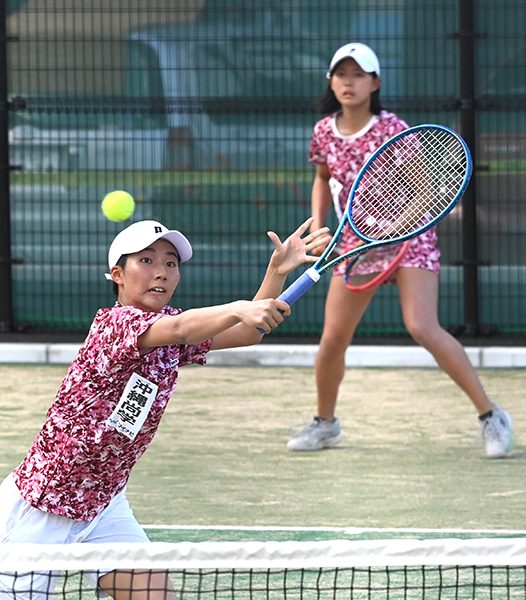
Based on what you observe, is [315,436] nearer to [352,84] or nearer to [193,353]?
[352,84]

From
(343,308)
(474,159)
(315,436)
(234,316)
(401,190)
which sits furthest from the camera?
(474,159)

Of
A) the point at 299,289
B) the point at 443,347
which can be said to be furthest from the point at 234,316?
the point at 443,347

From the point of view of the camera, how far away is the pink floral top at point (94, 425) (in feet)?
13.6

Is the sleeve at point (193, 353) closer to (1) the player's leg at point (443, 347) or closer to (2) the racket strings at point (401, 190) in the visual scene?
(2) the racket strings at point (401, 190)

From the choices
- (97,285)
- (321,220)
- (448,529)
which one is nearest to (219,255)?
(97,285)

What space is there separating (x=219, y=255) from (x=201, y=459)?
327cm

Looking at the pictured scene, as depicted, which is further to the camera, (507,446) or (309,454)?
(309,454)

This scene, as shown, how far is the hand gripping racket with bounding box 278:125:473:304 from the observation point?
16.0 feet

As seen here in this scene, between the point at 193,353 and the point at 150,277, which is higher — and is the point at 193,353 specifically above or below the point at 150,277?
below

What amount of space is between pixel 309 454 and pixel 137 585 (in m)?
3.31

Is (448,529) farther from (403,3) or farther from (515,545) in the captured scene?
(403,3)

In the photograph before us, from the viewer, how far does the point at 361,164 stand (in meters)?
7.14

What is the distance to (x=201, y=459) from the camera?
7262 millimetres

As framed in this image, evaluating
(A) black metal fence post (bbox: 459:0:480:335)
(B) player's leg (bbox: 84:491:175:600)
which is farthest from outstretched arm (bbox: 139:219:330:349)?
(A) black metal fence post (bbox: 459:0:480:335)
